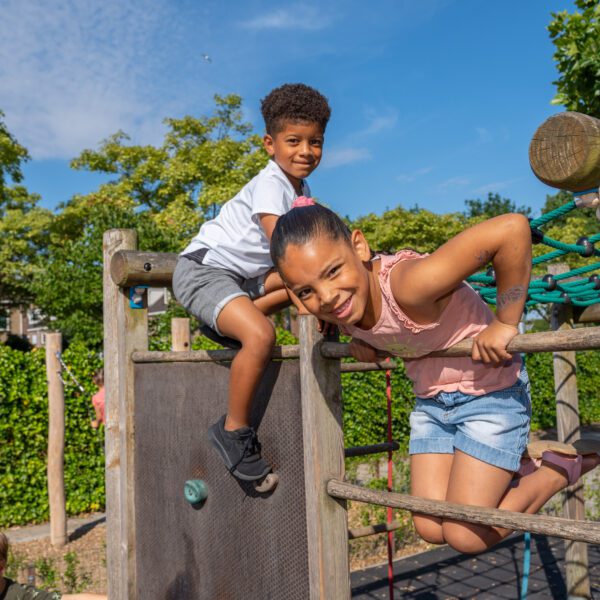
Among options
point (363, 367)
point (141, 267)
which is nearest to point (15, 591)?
point (141, 267)

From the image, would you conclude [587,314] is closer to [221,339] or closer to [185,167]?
[221,339]

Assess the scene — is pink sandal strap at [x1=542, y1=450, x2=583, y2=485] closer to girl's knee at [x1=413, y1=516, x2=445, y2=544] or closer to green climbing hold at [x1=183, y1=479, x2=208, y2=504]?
girl's knee at [x1=413, y1=516, x2=445, y2=544]

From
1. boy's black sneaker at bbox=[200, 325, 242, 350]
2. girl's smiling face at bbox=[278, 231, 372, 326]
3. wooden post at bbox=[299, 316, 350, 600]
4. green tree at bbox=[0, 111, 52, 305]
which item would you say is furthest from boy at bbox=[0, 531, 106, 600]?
green tree at bbox=[0, 111, 52, 305]

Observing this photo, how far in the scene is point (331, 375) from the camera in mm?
2057

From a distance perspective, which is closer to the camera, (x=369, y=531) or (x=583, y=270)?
(x=369, y=531)

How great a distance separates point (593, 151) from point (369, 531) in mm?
1384

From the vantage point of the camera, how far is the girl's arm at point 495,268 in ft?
5.16

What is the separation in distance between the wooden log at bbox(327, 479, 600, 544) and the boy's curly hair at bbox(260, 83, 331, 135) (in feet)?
4.36

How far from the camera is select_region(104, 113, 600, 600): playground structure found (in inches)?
78.4

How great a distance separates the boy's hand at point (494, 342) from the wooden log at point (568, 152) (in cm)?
35

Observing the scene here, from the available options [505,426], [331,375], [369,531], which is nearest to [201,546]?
[369,531]

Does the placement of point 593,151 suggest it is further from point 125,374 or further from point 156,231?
point 156,231

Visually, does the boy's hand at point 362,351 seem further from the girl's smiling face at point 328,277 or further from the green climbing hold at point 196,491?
the green climbing hold at point 196,491

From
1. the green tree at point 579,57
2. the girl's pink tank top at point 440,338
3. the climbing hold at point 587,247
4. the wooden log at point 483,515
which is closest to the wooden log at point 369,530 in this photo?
the wooden log at point 483,515
